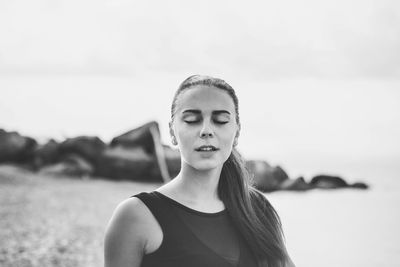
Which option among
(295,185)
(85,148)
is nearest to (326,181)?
(295,185)

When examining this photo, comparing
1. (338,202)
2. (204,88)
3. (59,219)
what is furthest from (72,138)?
(204,88)

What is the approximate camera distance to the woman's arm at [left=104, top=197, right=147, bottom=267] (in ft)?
3.51

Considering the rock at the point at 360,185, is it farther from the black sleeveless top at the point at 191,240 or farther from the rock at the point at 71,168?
the black sleeveless top at the point at 191,240

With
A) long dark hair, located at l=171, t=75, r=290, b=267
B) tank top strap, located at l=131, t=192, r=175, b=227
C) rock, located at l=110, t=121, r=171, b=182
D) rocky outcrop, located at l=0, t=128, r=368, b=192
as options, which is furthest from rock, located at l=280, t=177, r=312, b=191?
tank top strap, located at l=131, t=192, r=175, b=227

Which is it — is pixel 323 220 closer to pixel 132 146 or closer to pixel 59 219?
pixel 59 219

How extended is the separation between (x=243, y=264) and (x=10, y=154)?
276 inches

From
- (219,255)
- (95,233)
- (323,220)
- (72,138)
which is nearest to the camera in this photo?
(219,255)

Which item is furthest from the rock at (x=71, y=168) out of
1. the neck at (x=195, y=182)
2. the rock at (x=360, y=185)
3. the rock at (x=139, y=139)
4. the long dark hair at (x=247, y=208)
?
the neck at (x=195, y=182)

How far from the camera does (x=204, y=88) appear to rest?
119 cm

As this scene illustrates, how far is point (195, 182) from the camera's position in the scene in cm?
119

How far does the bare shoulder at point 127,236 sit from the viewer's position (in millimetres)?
1069

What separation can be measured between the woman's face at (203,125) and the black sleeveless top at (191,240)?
0.39 feet

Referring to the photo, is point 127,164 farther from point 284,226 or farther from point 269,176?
point 284,226

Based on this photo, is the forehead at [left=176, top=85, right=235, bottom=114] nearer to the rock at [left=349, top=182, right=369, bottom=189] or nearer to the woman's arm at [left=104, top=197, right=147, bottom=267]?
the woman's arm at [left=104, top=197, right=147, bottom=267]
